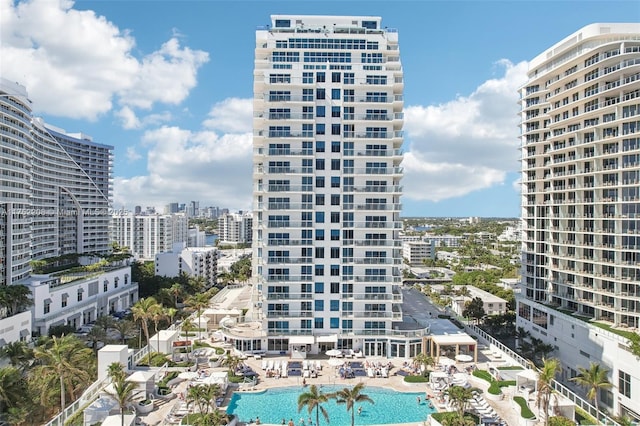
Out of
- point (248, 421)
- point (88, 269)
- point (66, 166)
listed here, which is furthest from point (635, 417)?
point (66, 166)

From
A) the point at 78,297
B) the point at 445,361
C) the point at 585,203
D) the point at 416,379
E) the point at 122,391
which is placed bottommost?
the point at 416,379

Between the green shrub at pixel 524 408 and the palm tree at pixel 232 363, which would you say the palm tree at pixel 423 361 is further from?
the palm tree at pixel 232 363

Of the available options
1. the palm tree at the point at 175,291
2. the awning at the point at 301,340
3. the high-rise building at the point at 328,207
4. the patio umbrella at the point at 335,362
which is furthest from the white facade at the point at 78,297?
the patio umbrella at the point at 335,362

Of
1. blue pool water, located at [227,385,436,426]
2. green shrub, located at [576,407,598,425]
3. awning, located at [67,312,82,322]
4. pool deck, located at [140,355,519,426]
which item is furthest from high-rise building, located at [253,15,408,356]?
awning, located at [67,312,82,322]

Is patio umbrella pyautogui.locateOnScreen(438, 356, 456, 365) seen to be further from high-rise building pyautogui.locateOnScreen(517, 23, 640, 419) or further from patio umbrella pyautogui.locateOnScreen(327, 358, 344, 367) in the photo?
high-rise building pyautogui.locateOnScreen(517, 23, 640, 419)

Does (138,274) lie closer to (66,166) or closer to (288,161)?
(66,166)

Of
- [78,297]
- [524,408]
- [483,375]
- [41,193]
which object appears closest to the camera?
[524,408]

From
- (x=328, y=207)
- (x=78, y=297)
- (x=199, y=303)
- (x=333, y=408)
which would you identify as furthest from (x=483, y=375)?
(x=78, y=297)

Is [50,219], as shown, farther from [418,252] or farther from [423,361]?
[418,252]
